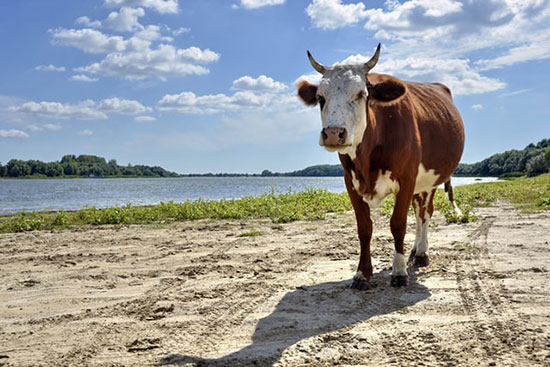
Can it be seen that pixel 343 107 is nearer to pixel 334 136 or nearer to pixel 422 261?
pixel 334 136

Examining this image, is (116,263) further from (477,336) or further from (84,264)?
(477,336)

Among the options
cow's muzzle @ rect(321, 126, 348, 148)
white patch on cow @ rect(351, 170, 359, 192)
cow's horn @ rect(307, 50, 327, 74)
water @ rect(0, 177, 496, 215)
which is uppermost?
cow's horn @ rect(307, 50, 327, 74)

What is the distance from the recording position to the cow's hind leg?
6641 mm

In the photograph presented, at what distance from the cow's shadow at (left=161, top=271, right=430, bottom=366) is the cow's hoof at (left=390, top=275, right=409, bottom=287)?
0.23 ft

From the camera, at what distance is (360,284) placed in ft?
17.8

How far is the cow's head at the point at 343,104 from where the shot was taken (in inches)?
179

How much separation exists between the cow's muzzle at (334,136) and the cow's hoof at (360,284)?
6.12 feet

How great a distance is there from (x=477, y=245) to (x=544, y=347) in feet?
14.1

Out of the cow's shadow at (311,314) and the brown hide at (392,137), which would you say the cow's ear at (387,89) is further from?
the cow's shadow at (311,314)

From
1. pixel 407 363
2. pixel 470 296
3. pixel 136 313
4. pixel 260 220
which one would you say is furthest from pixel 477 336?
pixel 260 220

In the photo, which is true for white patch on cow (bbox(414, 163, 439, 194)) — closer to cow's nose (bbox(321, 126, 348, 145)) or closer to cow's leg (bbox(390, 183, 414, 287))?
cow's leg (bbox(390, 183, 414, 287))

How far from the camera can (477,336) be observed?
150 inches

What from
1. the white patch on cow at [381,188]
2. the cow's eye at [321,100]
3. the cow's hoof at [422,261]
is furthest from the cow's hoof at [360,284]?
the cow's eye at [321,100]

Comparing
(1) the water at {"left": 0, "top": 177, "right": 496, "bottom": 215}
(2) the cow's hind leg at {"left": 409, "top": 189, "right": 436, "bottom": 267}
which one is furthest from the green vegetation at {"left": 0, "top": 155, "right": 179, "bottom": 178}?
(2) the cow's hind leg at {"left": 409, "top": 189, "right": 436, "bottom": 267}
